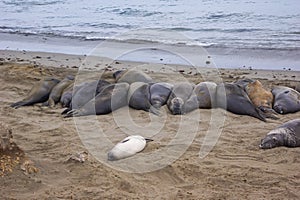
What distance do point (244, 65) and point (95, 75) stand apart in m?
3.92

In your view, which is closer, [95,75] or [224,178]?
[224,178]

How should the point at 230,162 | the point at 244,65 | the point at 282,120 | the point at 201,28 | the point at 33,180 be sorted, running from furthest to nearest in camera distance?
the point at 201,28
the point at 244,65
the point at 282,120
the point at 230,162
the point at 33,180

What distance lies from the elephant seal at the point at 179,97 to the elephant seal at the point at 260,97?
40.0 inches

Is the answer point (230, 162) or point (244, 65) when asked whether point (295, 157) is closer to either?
point (230, 162)

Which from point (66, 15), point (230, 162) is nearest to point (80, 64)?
point (230, 162)

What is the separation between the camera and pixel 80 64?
11703mm

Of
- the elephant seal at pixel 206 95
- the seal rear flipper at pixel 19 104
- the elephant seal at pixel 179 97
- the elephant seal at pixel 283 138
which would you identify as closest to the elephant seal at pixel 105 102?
the elephant seal at pixel 179 97

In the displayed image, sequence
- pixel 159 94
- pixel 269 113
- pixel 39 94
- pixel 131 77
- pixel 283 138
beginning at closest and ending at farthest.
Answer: pixel 283 138, pixel 269 113, pixel 159 94, pixel 39 94, pixel 131 77

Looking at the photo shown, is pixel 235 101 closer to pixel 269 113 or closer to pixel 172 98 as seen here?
pixel 269 113

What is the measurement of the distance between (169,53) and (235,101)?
5893mm

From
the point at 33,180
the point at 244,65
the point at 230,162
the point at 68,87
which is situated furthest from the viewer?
the point at 244,65

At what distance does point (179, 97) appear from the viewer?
309 inches

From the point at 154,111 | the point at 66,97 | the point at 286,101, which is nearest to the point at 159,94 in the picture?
the point at 154,111

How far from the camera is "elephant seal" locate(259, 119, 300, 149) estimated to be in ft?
19.6
